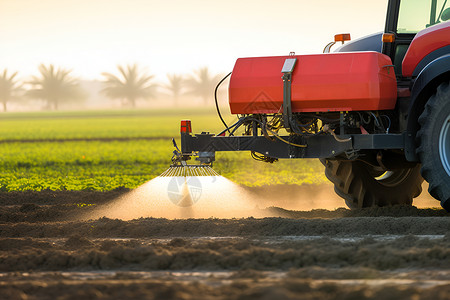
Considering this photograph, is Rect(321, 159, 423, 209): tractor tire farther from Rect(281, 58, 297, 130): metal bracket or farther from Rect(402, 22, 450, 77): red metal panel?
Rect(402, 22, 450, 77): red metal panel

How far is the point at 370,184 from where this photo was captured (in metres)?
7.61

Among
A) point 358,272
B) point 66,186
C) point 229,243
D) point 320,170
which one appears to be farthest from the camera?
point 320,170

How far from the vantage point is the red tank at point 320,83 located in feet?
20.5

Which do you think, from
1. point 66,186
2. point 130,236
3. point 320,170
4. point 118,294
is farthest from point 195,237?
point 320,170

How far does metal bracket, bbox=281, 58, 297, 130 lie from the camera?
6375 millimetres

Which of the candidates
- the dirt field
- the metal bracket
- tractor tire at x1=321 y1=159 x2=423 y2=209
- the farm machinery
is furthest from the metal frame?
tractor tire at x1=321 y1=159 x2=423 y2=209

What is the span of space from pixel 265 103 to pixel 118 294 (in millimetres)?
3423

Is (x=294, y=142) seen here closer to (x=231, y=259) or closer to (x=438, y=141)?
(x=438, y=141)

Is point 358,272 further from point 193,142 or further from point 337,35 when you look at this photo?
point 337,35

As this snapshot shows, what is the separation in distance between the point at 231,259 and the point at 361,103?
2609 mm

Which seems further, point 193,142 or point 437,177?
point 193,142

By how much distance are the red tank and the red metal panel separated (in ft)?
0.69

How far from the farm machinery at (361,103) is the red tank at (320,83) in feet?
0.03

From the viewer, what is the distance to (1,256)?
4.96 metres
